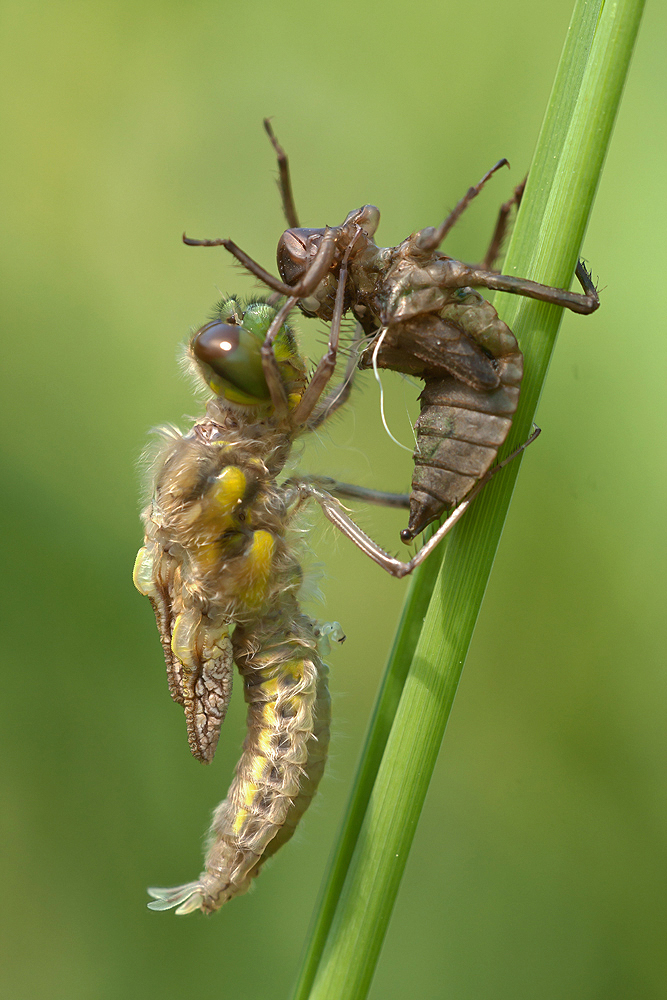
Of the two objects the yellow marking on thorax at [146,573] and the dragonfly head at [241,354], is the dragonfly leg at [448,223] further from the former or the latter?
the yellow marking on thorax at [146,573]

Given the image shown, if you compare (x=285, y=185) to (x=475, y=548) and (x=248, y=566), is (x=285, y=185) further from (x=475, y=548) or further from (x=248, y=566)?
(x=475, y=548)

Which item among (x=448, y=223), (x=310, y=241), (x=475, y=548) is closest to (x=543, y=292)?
(x=448, y=223)

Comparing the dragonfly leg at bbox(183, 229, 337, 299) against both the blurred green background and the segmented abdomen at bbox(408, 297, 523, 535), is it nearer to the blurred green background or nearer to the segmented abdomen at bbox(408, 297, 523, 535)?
the segmented abdomen at bbox(408, 297, 523, 535)

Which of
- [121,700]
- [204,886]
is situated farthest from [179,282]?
[204,886]

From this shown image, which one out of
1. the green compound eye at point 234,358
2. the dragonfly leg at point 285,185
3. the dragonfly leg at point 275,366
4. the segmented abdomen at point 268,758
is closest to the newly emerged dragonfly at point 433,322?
the dragonfly leg at point 275,366

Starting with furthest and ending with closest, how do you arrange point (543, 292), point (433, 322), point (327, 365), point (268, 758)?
point (268, 758), point (327, 365), point (433, 322), point (543, 292)

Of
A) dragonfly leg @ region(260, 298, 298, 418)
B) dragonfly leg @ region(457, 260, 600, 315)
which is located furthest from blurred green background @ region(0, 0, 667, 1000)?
dragonfly leg @ region(457, 260, 600, 315)
